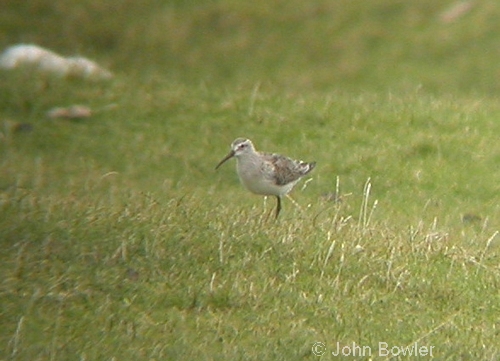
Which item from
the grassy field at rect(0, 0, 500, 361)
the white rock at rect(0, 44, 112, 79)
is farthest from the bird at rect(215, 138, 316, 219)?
the white rock at rect(0, 44, 112, 79)

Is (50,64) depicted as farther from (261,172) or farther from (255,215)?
(255,215)

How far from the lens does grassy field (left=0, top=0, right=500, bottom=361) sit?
8.23 m

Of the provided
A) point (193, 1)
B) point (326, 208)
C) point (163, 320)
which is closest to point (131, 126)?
point (326, 208)

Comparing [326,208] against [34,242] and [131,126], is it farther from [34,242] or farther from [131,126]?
[131,126]

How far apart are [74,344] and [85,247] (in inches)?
61.9

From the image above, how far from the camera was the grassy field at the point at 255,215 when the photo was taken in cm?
823

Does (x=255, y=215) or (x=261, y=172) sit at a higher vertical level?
(x=261, y=172)

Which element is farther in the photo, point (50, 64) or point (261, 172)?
point (50, 64)

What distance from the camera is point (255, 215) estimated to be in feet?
35.2

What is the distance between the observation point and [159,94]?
57.5 feet

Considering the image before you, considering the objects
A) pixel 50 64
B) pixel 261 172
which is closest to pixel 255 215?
pixel 261 172

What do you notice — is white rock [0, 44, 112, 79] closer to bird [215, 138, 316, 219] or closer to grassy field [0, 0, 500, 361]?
grassy field [0, 0, 500, 361]

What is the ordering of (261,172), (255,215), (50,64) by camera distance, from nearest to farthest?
1. (255,215)
2. (261,172)
3. (50,64)

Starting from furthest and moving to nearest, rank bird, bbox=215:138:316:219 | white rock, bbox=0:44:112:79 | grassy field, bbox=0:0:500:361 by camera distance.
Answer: white rock, bbox=0:44:112:79 → bird, bbox=215:138:316:219 → grassy field, bbox=0:0:500:361
